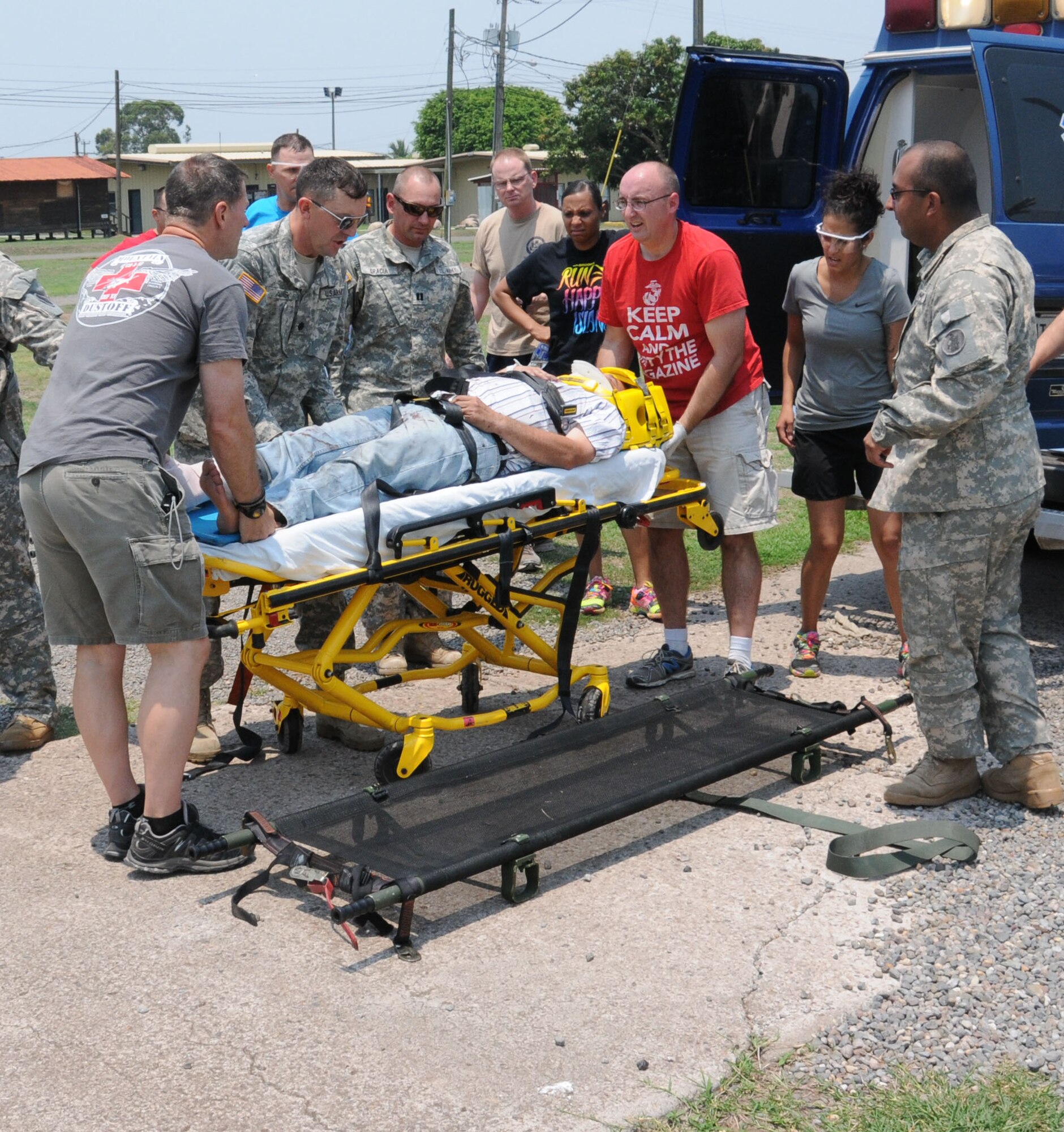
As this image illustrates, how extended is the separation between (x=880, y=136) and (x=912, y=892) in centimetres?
472

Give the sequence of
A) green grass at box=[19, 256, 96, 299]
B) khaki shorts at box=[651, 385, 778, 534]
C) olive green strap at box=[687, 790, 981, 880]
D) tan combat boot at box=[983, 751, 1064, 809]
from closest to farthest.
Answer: olive green strap at box=[687, 790, 981, 880] → tan combat boot at box=[983, 751, 1064, 809] → khaki shorts at box=[651, 385, 778, 534] → green grass at box=[19, 256, 96, 299]

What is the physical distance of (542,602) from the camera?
5031mm

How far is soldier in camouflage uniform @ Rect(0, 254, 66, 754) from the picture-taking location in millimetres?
4773

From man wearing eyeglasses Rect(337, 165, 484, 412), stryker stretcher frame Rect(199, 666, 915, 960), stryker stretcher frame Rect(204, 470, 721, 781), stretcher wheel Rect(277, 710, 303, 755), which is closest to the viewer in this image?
stryker stretcher frame Rect(199, 666, 915, 960)

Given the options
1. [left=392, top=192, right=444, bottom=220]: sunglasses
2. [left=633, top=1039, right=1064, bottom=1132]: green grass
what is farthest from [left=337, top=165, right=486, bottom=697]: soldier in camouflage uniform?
[left=633, top=1039, right=1064, bottom=1132]: green grass

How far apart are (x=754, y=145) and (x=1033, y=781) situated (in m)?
4.01

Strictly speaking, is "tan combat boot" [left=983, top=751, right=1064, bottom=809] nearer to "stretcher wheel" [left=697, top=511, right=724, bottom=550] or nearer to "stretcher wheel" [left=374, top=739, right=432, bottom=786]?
"stretcher wheel" [left=697, top=511, right=724, bottom=550]

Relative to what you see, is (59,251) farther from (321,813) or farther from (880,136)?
(321,813)

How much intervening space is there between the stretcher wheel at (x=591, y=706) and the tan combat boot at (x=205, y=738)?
1.33 meters

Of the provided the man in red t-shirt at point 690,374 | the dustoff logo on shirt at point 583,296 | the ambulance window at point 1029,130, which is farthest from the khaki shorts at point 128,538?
Result: the ambulance window at point 1029,130

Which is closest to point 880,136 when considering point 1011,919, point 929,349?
point 929,349

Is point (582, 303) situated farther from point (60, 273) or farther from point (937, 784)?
point (60, 273)

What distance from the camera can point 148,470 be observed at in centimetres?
376

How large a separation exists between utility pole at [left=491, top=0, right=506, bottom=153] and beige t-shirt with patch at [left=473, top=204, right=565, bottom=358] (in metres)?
27.3
